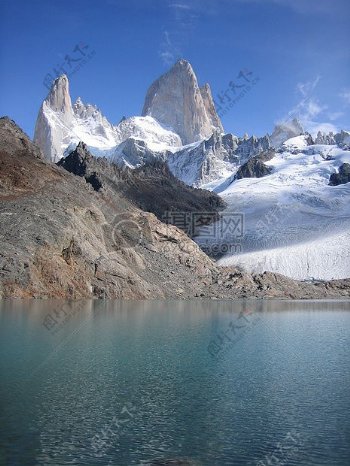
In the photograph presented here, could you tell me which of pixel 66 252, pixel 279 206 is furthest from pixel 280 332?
pixel 279 206

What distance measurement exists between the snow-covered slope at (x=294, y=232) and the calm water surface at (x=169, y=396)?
85191 mm

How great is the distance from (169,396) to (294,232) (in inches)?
4806

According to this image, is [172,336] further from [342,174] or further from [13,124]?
[342,174]

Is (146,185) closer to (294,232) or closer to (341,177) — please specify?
(294,232)

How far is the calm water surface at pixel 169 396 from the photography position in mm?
12859

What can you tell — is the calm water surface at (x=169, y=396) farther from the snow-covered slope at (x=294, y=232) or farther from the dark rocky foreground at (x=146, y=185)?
the snow-covered slope at (x=294, y=232)

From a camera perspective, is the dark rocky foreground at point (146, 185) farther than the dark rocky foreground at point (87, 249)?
Yes

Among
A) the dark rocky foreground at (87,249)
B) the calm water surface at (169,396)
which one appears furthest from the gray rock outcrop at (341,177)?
the calm water surface at (169,396)

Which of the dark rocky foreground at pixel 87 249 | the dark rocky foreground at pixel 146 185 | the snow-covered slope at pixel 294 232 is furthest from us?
the snow-covered slope at pixel 294 232

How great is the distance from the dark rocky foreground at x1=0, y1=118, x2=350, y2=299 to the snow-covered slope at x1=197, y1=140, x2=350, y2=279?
16.9 m

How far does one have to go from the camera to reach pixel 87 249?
216ft

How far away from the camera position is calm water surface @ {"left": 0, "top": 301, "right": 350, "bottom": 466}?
42.2 ft

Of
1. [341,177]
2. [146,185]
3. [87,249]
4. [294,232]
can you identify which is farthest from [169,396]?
[341,177]

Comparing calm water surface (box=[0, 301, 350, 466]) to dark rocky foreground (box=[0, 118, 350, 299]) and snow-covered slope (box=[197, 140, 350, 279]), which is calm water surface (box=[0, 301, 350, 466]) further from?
snow-covered slope (box=[197, 140, 350, 279])
